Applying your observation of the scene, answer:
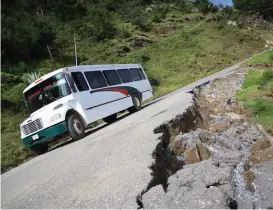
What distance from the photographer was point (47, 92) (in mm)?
12430

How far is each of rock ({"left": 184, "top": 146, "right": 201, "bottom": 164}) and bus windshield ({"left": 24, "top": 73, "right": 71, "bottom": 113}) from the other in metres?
5.14

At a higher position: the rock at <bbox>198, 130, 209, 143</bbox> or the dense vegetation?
the dense vegetation

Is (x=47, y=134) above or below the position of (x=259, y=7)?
below

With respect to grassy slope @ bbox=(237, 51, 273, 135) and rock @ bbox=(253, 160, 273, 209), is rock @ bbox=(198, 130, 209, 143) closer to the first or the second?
grassy slope @ bbox=(237, 51, 273, 135)

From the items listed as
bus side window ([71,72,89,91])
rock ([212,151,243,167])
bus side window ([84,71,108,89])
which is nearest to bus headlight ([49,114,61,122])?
bus side window ([71,72,89,91])

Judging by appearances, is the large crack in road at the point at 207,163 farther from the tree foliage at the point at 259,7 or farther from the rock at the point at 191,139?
the tree foliage at the point at 259,7

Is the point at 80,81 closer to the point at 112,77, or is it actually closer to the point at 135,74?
the point at 112,77

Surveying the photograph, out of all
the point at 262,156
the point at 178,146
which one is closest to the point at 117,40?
the point at 178,146

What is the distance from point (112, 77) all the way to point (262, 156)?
8308 millimetres

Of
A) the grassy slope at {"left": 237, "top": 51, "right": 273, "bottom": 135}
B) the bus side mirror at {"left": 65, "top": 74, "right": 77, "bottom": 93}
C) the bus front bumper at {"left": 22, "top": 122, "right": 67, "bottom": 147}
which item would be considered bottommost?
the grassy slope at {"left": 237, "top": 51, "right": 273, "bottom": 135}

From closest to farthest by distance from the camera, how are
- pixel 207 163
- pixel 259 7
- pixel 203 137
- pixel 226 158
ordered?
pixel 207 163
pixel 226 158
pixel 203 137
pixel 259 7

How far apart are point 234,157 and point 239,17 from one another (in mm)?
45368

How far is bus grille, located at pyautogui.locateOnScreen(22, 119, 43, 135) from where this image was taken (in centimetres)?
1205

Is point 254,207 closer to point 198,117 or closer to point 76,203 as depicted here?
point 76,203
